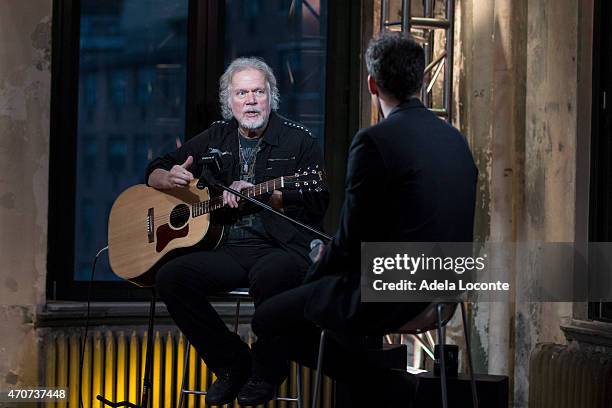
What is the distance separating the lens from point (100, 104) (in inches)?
191

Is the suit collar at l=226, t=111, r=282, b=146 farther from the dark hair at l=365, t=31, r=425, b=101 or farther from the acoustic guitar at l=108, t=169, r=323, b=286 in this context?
the dark hair at l=365, t=31, r=425, b=101

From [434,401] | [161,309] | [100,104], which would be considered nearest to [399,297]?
[434,401]

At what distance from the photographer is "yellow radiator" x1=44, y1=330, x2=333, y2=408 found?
455 centimetres

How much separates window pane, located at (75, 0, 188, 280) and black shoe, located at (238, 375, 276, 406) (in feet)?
5.12

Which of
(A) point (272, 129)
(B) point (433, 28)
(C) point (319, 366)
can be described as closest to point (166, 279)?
(A) point (272, 129)

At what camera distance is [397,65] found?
9.96 ft

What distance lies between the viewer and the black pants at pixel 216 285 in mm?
3627

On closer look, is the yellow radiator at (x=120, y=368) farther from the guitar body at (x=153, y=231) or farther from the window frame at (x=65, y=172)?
the guitar body at (x=153, y=231)

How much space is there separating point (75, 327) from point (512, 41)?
2.40 metres

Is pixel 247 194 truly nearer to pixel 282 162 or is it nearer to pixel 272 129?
pixel 282 162

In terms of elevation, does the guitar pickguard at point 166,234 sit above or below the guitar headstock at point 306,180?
below

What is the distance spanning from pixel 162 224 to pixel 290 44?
1.52 m

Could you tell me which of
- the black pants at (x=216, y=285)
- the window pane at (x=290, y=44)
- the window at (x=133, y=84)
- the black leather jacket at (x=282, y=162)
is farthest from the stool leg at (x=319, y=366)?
the window pane at (x=290, y=44)

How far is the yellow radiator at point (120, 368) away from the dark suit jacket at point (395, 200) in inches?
68.0
